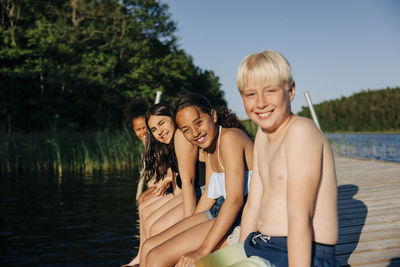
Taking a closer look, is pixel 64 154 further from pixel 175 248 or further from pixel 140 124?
pixel 175 248

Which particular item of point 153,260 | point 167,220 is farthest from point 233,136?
point 167,220

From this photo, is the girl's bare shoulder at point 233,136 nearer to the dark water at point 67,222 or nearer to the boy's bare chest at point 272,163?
the boy's bare chest at point 272,163

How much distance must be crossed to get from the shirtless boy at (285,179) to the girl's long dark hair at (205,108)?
1.15 m

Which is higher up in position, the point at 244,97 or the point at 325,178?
the point at 244,97

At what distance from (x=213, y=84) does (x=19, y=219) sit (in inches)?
2047

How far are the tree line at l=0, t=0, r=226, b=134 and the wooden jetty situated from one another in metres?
22.5

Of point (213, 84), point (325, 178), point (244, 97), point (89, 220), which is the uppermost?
point (213, 84)

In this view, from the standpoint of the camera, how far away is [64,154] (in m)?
14.4

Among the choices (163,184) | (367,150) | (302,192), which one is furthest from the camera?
(367,150)

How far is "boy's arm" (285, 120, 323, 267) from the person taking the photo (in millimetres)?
1585

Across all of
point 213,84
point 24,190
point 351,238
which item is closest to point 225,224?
point 351,238

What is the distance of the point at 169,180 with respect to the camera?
4.88 metres

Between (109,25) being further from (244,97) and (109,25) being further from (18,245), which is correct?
(244,97)

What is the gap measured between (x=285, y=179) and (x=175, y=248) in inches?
45.7
